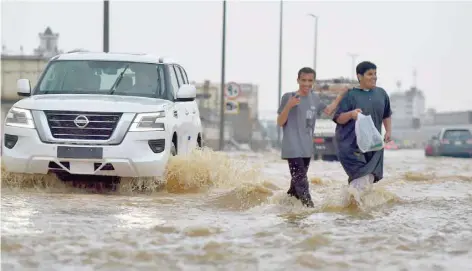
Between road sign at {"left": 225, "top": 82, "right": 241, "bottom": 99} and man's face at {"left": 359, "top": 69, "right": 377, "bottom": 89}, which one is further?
road sign at {"left": 225, "top": 82, "right": 241, "bottom": 99}

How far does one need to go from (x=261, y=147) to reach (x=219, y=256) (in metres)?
60.0

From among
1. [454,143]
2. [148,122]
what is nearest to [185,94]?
[148,122]

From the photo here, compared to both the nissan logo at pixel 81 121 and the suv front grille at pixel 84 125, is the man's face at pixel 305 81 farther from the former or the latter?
the nissan logo at pixel 81 121

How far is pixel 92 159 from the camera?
10711 mm

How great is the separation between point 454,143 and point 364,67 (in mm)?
25988

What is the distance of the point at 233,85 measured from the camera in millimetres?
33625

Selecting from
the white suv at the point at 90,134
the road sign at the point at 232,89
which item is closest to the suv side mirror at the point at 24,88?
the white suv at the point at 90,134

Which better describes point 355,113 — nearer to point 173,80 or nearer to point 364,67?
point 364,67

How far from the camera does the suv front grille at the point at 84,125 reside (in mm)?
10844

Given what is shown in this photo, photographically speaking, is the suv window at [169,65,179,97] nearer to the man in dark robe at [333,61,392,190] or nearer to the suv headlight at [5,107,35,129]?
the suv headlight at [5,107,35,129]

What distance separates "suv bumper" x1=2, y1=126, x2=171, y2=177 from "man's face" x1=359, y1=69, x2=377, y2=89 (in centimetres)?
286

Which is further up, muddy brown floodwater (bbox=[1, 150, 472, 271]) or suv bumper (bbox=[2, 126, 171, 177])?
suv bumper (bbox=[2, 126, 171, 177])

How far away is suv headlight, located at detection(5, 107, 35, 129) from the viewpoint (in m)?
11.0

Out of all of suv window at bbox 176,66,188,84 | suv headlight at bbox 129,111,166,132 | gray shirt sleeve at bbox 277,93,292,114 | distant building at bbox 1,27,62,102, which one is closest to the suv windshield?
suv headlight at bbox 129,111,166,132
